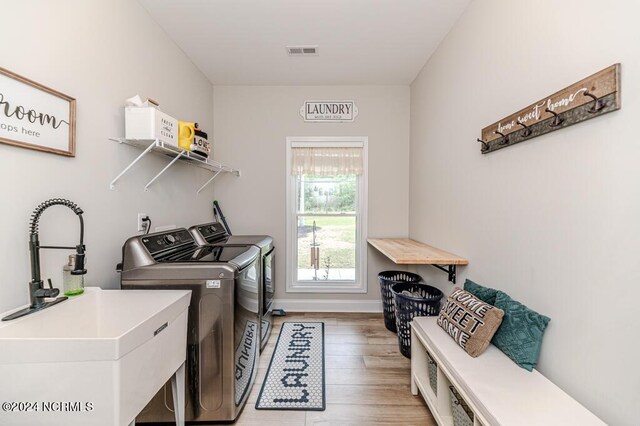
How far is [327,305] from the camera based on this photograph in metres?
3.37

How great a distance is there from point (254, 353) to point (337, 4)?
250 centimetres

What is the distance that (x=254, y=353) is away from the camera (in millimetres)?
2014

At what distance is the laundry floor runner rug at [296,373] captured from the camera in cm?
185

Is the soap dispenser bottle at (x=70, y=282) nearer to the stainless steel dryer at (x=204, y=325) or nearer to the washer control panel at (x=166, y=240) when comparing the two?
the stainless steel dryer at (x=204, y=325)

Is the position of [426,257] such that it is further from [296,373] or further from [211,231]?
[211,231]

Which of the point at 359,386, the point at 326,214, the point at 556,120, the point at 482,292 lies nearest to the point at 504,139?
Answer: the point at 556,120

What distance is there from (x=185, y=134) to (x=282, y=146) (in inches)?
56.0

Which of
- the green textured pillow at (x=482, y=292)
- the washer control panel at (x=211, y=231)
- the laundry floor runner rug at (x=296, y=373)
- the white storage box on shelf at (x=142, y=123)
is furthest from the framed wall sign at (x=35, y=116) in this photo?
the green textured pillow at (x=482, y=292)

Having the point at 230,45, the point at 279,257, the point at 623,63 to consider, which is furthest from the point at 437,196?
the point at 230,45

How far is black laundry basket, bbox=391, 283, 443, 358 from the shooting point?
2205 mm

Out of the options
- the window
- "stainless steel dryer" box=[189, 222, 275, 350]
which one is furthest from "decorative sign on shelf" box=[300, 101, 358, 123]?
"stainless steel dryer" box=[189, 222, 275, 350]

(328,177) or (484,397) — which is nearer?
(484,397)

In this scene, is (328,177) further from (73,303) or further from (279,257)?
(73,303)

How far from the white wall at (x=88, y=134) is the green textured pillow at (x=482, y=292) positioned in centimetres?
221
